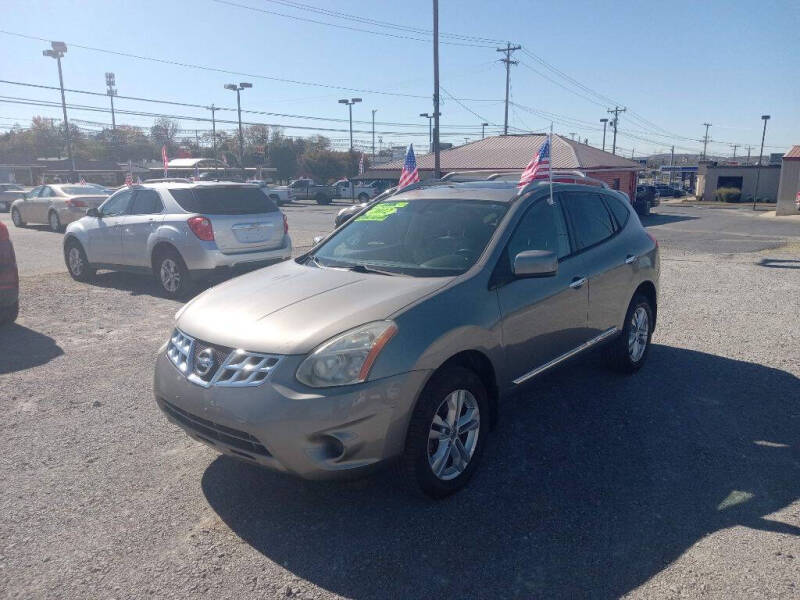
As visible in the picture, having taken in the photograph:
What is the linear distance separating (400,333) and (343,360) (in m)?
0.34

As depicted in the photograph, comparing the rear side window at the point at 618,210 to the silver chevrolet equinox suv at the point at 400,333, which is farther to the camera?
the rear side window at the point at 618,210

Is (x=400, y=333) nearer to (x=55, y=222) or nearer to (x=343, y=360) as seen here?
(x=343, y=360)

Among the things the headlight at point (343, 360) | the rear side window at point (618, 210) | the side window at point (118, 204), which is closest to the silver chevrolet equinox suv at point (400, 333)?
the headlight at point (343, 360)

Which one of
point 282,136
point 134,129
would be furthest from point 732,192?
point 134,129

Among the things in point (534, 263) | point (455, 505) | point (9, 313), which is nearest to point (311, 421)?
point (455, 505)

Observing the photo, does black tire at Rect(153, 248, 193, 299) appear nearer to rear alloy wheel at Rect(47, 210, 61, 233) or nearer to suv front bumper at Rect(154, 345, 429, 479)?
suv front bumper at Rect(154, 345, 429, 479)

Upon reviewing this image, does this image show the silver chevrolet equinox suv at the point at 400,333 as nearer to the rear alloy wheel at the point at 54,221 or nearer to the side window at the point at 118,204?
the side window at the point at 118,204

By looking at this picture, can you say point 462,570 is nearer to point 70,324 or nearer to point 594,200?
point 594,200

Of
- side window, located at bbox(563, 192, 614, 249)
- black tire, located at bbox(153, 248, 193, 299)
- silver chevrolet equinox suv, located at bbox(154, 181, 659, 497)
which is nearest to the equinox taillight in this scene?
black tire, located at bbox(153, 248, 193, 299)

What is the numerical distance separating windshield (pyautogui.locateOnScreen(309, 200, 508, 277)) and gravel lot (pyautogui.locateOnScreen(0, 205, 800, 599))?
1.23 m

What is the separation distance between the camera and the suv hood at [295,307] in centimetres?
331

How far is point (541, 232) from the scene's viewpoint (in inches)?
181

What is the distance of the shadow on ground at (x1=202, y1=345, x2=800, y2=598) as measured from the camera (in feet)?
9.83

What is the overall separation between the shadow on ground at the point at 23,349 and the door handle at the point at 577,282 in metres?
5.00
